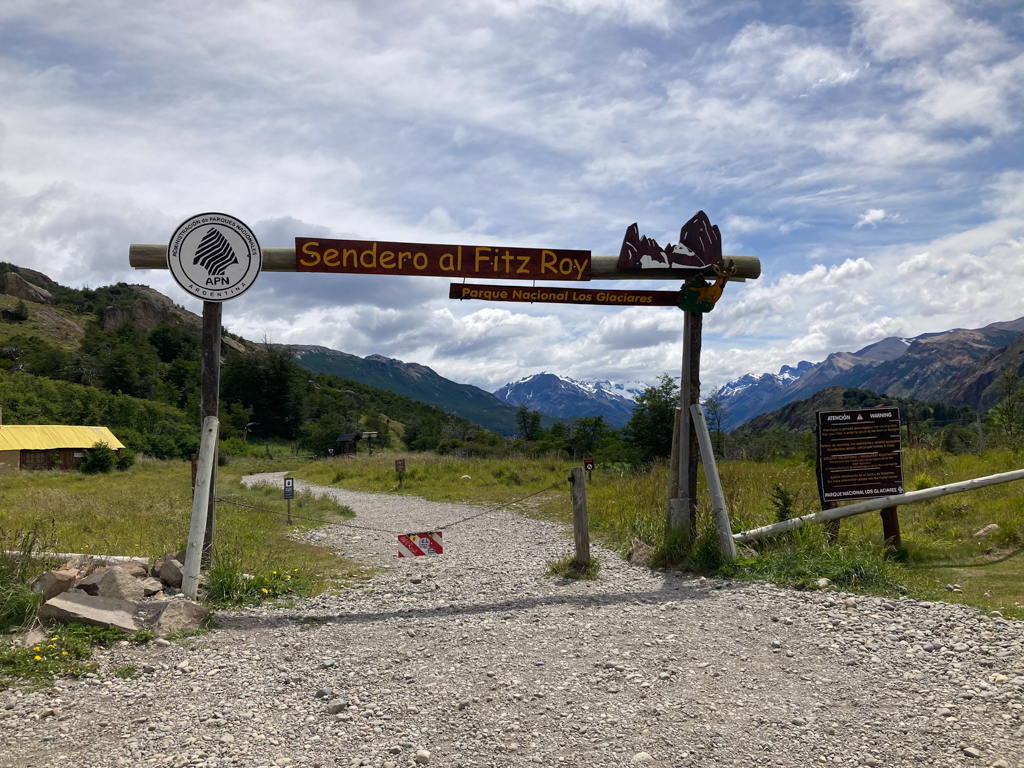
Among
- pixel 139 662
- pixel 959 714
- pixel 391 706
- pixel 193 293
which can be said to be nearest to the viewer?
pixel 959 714

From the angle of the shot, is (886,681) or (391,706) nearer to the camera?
(391,706)

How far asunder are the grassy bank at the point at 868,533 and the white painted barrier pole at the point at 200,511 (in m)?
6.03

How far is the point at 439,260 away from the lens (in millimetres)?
8875

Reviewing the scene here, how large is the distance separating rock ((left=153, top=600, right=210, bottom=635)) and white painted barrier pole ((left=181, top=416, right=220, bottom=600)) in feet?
2.19

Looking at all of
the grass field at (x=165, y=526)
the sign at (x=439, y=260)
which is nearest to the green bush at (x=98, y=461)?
the grass field at (x=165, y=526)

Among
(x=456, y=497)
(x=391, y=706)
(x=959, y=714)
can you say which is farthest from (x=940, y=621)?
(x=456, y=497)

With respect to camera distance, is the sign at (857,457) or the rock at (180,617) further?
the sign at (857,457)

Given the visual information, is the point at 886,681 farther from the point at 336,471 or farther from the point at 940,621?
the point at 336,471

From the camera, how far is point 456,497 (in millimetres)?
22469

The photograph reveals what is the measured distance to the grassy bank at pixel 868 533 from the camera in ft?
25.3

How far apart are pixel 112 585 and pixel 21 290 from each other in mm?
137068

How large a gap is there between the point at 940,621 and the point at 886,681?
1.70 meters

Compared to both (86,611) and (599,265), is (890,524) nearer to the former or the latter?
(599,265)

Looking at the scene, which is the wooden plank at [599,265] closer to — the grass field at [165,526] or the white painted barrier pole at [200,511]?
the white painted barrier pole at [200,511]
